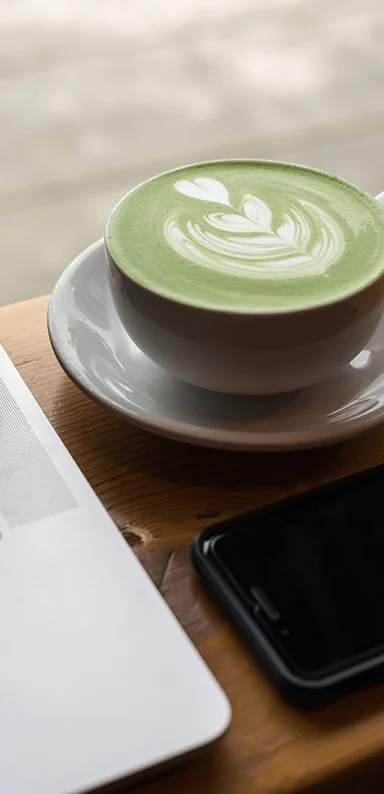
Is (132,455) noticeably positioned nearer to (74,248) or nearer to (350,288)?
(350,288)

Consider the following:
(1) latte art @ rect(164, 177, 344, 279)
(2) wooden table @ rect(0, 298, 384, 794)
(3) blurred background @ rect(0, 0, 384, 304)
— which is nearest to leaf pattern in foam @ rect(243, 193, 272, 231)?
(1) latte art @ rect(164, 177, 344, 279)

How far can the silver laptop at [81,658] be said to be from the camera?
348mm

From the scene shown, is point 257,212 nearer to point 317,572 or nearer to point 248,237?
point 248,237

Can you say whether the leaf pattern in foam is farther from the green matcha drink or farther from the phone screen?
the phone screen

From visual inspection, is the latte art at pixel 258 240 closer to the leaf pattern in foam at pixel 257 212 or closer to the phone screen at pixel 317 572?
the leaf pattern in foam at pixel 257 212

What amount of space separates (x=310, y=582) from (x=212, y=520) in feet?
0.23

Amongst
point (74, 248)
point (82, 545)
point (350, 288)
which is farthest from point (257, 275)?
point (74, 248)

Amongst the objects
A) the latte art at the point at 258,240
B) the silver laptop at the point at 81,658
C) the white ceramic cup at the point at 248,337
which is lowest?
the silver laptop at the point at 81,658

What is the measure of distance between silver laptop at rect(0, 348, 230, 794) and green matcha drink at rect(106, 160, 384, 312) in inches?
A: 4.5

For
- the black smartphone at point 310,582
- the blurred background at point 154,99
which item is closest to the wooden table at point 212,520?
the black smartphone at point 310,582

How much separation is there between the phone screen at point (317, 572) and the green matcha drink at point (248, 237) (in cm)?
10

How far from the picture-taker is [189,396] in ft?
1.64

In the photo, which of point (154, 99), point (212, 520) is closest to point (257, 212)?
point (212, 520)

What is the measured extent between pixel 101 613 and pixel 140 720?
0.05 meters
